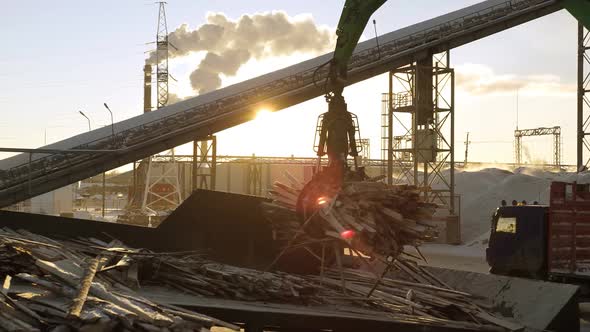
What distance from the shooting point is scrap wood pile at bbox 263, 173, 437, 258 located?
7750 mm

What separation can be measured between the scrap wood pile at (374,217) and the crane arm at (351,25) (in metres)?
2.18

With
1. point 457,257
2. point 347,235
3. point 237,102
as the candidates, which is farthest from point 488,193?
point 347,235

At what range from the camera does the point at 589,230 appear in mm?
13156

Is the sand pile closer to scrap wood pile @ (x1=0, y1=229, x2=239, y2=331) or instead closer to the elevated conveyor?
the elevated conveyor

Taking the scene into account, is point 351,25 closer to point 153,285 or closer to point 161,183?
point 153,285

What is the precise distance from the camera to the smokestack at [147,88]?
68938 mm

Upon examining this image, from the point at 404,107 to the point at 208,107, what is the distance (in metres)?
12.8

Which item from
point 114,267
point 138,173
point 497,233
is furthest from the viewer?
point 138,173

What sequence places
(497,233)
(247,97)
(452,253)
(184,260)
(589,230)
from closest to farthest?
(184,260)
(589,230)
(497,233)
(452,253)
(247,97)

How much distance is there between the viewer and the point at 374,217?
26.2 feet

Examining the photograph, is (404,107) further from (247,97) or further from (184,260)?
(184,260)

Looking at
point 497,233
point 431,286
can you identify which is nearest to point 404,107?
point 497,233

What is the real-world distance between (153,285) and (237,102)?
24790 millimetres

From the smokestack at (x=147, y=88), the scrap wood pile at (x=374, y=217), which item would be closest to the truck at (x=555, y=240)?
the scrap wood pile at (x=374, y=217)
